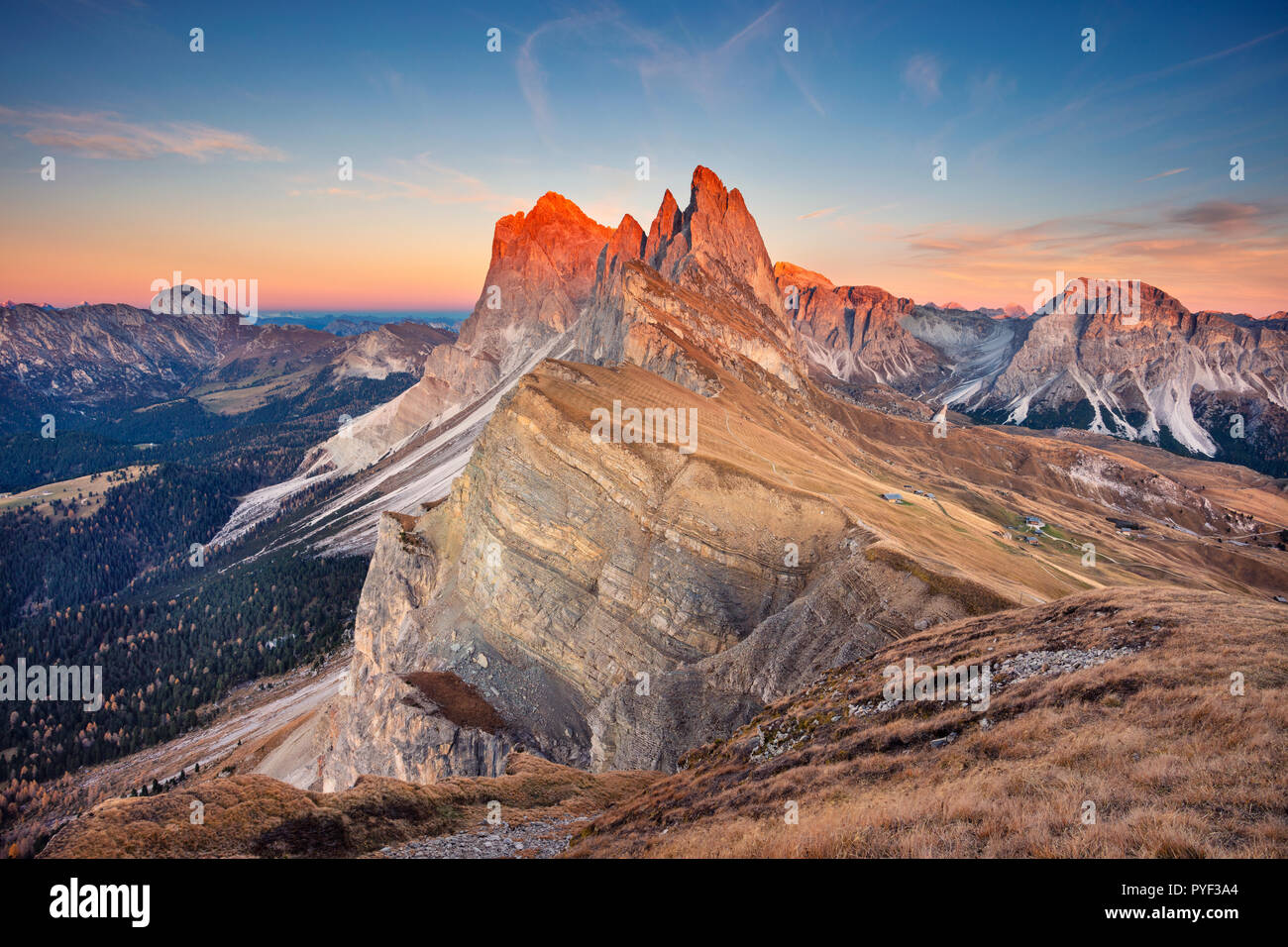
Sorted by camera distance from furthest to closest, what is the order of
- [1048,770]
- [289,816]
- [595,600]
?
[595,600] < [289,816] < [1048,770]

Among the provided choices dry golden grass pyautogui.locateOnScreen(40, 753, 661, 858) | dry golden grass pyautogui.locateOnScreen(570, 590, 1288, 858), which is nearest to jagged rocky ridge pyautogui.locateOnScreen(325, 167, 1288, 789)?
dry golden grass pyautogui.locateOnScreen(570, 590, 1288, 858)

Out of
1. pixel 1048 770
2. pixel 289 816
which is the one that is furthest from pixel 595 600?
pixel 1048 770

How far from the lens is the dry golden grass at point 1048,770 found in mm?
9977

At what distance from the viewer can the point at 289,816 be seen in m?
18.6

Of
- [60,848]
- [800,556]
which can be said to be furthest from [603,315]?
[60,848]

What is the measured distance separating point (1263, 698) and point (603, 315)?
133m

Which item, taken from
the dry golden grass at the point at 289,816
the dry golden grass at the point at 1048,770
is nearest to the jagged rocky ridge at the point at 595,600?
the dry golden grass at the point at 1048,770

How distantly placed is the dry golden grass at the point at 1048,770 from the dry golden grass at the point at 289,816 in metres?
4.83

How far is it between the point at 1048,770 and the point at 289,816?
22.1m

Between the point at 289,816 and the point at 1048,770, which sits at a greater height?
the point at 1048,770

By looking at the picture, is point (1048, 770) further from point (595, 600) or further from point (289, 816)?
point (595, 600)

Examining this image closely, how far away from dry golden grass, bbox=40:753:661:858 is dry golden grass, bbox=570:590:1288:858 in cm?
483

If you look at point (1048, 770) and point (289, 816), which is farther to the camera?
point (289, 816)

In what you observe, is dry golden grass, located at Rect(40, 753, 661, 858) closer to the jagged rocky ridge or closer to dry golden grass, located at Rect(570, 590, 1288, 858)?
dry golden grass, located at Rect(570, 590, 1288, 858)
